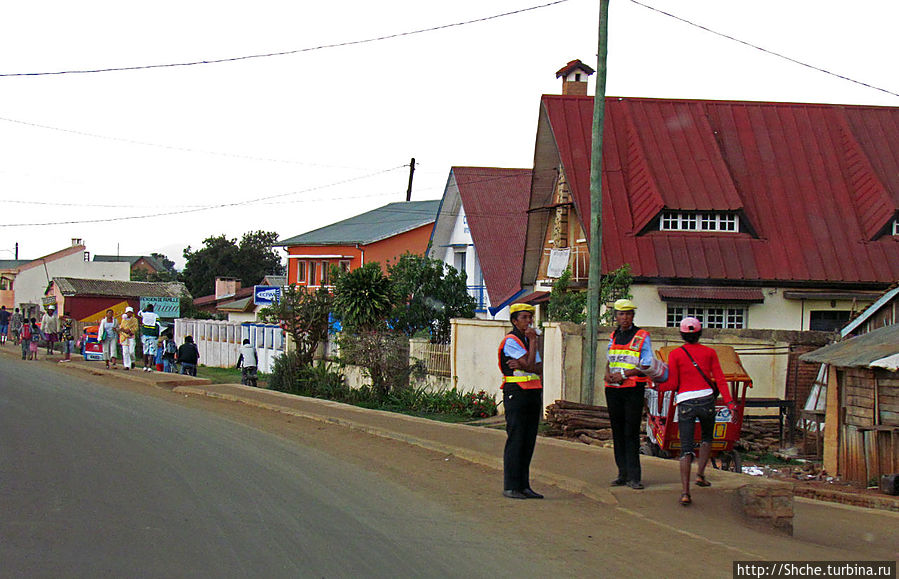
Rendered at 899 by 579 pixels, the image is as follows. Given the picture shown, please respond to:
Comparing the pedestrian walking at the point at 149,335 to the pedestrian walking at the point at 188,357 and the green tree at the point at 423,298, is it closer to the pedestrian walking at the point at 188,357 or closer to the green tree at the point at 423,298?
the pedestrian walking at the point at 188,357

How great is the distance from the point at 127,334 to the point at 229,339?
11743 millimetres

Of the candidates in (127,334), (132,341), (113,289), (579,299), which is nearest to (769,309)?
(579,299)

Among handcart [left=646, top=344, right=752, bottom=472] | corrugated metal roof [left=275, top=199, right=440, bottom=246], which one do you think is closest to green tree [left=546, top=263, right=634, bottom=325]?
handcart [left=646, top=344, right=752, bottom=472]

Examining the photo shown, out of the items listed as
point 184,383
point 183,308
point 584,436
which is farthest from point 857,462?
point 183,308

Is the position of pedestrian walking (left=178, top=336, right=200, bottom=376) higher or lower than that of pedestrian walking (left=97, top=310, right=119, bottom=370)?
lower

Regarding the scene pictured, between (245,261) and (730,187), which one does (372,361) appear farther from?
(245,261)

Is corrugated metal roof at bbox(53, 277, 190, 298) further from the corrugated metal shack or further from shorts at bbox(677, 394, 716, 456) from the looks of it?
shorts at bbox(677, 394, 716, 456)

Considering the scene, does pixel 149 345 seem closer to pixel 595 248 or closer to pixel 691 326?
pixel 595 248

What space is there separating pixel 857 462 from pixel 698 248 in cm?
1086

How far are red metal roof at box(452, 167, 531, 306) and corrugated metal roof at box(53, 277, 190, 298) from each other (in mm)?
28026

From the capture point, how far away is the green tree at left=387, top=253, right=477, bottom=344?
23.4m

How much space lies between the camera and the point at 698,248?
22656 mm

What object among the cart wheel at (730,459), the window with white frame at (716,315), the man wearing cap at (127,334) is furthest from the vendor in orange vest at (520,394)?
the man wearing cap at (127,334)

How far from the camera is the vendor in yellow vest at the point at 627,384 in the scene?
342 inches
